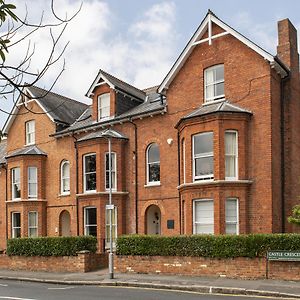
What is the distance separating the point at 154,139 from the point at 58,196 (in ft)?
25.5

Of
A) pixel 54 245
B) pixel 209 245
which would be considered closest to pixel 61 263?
pixel 54 245

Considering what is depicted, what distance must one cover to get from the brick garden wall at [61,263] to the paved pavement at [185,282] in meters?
0.62

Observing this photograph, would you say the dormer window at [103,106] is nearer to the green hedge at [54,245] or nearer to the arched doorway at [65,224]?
the arched doorway at [65,224]

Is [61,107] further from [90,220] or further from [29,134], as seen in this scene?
[90,220]

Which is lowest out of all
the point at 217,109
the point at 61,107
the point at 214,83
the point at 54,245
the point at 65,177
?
the point at 54,245

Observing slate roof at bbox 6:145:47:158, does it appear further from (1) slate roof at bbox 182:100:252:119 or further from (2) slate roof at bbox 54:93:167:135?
(1) slate roof at bbox 182:100:252:119

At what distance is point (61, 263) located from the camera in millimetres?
24141

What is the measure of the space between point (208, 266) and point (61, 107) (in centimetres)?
1683

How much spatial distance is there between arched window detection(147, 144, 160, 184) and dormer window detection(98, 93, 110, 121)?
12.6 feet

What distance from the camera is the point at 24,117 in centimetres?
3288

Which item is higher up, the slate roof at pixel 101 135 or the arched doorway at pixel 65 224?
the slate roof at pixel 101 135

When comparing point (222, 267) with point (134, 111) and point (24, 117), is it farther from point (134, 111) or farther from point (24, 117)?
point (24, 117)

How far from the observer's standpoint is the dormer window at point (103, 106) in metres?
28.6

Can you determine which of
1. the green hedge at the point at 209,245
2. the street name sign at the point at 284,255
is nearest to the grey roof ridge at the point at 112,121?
the green hedge at the point at 209,245
